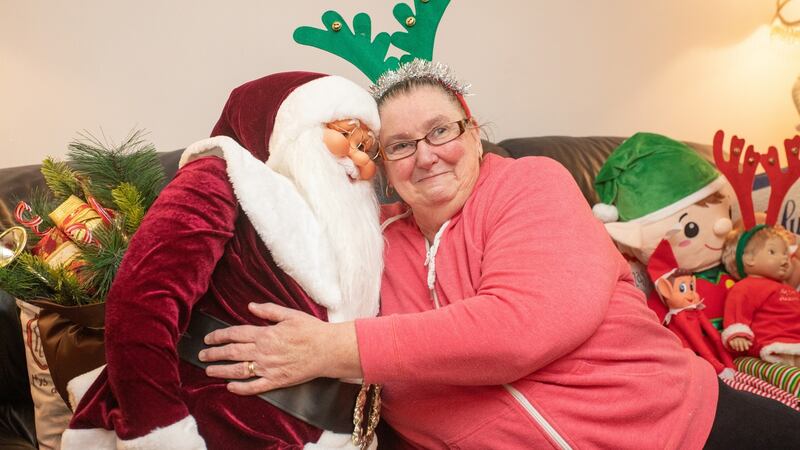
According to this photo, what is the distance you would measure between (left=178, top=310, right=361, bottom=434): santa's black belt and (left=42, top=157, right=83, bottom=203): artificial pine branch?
22.0 inches

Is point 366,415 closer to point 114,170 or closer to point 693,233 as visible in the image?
point 114,170

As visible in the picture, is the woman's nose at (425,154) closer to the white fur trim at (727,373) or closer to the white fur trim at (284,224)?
the white fur trim at (284,224)

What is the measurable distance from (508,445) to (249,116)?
0.85m

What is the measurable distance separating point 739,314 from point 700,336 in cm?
17

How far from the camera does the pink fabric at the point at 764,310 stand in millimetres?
1823

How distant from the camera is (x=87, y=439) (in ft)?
3.17

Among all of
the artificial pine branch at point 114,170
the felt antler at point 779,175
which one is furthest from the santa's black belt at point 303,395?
the felt antler at point 779,175

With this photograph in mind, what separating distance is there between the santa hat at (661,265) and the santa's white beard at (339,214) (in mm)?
1174

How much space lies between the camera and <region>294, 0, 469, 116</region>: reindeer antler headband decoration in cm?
134

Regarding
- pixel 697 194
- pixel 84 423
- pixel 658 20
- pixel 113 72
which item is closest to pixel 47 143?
pixel 113 72

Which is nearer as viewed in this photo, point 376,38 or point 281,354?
point 281,354

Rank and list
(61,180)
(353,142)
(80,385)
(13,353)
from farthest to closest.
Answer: (13,353), (61,180), (353,142), (80,385)

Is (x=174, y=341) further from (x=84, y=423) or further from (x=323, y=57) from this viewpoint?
(x=323, y=57)

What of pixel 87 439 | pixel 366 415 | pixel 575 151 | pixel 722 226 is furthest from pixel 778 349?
pixel 87 439
